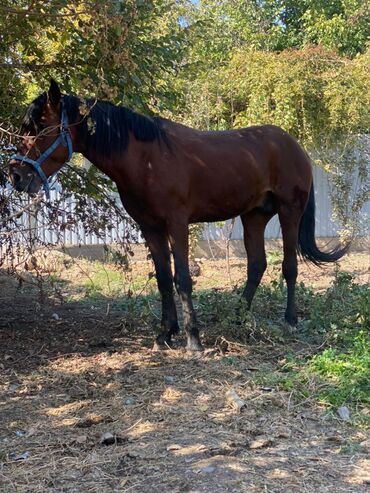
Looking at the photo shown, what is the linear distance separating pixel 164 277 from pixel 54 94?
1.72m

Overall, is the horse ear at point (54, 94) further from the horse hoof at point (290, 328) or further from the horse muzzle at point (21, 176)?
the horse hoof at point (290, 328)

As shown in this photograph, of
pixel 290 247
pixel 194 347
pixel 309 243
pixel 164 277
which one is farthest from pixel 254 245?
pixel 194 347

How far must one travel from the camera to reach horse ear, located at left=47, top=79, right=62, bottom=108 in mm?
4555

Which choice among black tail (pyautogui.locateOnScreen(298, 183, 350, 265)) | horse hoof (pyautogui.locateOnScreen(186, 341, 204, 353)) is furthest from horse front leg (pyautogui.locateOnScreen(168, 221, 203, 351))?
black tail (pyautogui.locateOnScreen(298, 183, 350, 265))

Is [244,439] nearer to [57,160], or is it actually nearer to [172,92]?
[57,160]

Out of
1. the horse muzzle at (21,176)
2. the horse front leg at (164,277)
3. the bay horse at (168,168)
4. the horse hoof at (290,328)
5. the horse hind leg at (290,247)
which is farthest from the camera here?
the horse hind leg at (290,247)

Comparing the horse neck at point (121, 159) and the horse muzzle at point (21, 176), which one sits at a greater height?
the horse neck at point (121, 159)

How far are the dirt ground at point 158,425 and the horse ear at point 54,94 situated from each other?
6.51 feet

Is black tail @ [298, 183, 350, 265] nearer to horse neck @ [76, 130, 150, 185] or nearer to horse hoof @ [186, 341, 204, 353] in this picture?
horse hoof @ [186, 341, 204, 353]

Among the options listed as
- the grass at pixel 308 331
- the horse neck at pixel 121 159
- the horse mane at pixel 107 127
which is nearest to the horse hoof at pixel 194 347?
the grass at pixel 308 331

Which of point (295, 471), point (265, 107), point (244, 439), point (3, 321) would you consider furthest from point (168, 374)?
point (265, 107)

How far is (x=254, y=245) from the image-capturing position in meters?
6.29

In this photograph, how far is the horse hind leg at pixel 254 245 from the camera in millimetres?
6211

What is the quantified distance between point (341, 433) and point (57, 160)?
2755 millimetres
